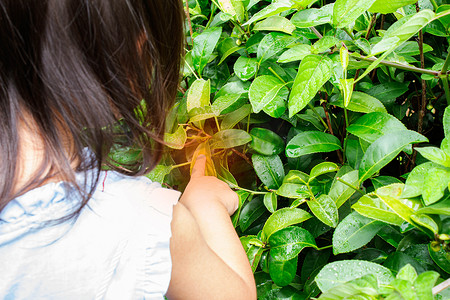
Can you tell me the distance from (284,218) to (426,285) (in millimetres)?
381

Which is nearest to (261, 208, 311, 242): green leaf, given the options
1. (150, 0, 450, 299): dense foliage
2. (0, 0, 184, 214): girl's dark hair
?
(150, 0, 450, 299): dense foliage

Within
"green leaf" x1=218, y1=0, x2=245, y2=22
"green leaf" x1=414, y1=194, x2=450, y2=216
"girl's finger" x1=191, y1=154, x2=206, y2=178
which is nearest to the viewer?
"green leaf" x1=414, y1=194, x2=450, y2=216

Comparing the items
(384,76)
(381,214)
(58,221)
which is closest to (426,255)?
(381,214)

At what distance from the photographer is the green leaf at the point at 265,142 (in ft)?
3.06

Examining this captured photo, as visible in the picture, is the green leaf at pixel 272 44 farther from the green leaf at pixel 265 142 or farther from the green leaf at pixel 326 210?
the green leaf at pixel 326 210

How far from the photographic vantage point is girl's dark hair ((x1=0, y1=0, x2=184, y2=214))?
62 cm

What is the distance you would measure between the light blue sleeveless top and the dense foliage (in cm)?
21

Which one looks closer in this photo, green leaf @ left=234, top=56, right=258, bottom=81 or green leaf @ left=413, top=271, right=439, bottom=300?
green leaf @ left=413, top=271, right=439, bottom=300

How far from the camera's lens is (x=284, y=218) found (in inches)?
31.6

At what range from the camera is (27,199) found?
2.18 feet

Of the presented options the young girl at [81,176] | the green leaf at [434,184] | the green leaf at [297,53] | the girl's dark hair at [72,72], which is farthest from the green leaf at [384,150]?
the girl's dark hair at [72,72]

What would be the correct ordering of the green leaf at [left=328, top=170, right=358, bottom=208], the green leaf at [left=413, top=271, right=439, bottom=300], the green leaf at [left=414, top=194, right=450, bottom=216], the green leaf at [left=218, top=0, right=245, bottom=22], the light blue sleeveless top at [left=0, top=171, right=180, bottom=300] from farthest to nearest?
the green leaf at [left=218, top=0, right=245, bottom=22] → the green leaf at [left=328, top=170, right=358, bottom=208] → the light blue sleeveless top at [left=0, top=171, right=180, bottom=300] → the green leaf at [left=414, top=194, right=450, bottom=216] → the green leaf at [left=413, top=271, right=439, bottom=300]

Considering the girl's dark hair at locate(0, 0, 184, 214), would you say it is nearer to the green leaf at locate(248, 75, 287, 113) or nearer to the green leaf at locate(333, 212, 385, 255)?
the green leaf at locate(248, 75, 287, 113)

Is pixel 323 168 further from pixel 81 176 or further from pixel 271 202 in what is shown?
pixel 81 176
